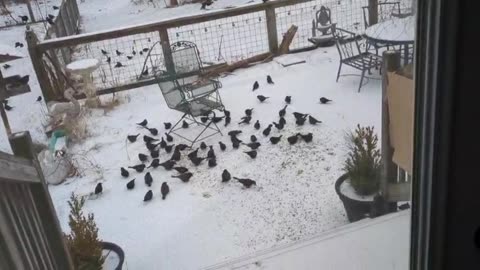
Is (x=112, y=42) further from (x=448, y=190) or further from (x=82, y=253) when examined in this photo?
(x=448, y=190)

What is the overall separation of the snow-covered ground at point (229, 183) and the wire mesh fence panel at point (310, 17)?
0.70m

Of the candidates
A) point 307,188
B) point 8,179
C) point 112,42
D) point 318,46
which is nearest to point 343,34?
point 318,46

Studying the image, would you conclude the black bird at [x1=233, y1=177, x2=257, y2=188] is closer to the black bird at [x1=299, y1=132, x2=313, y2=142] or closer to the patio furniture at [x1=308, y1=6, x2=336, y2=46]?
the black bird at [x1=299, y1=132, x2=313, y2=142]

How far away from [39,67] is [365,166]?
3.40 meters

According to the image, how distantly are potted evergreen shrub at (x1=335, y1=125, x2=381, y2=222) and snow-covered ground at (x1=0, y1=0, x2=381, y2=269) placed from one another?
183 mm

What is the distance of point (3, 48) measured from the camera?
299 centimetres

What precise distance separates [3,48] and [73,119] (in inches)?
49.2

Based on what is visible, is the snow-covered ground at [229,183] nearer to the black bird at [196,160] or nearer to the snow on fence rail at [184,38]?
the black bird at [196,160]

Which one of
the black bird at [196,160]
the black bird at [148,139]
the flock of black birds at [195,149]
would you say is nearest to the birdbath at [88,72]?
the flock of black birds at [195,149]

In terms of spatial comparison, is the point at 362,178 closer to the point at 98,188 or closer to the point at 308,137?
the point at 308,137

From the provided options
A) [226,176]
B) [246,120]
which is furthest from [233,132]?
[226,176]

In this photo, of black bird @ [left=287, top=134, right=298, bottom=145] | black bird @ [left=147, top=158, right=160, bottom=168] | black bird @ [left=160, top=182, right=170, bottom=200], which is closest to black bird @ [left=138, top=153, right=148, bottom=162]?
black bird @ [left=147, top=158, right=160, bottom=168]

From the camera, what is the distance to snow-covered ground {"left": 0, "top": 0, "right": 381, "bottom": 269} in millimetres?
2521

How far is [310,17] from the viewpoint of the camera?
573 cm
